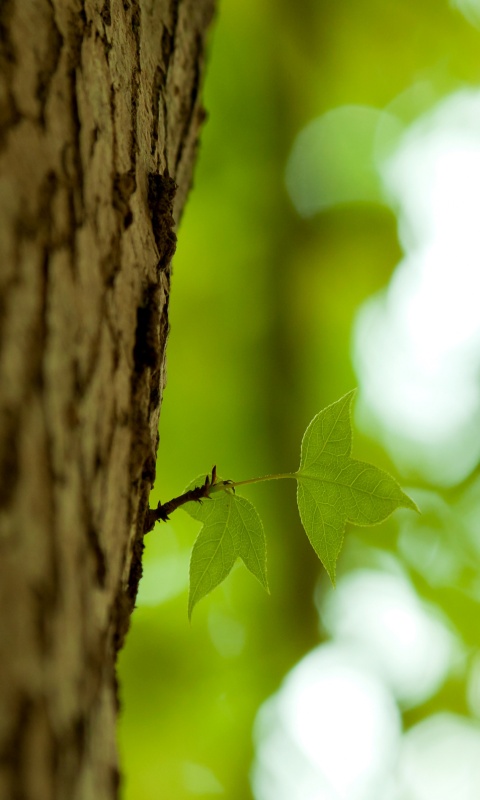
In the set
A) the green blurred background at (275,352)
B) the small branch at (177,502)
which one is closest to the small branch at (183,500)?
the small branch at (177,502)

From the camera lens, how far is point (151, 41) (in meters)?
0.89

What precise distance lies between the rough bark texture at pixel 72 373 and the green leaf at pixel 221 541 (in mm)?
229

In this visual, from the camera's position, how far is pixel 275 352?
3.08 meters

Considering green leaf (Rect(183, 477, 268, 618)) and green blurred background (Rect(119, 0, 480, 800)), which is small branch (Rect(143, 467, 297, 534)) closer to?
green leaf (Rect(183, 477, 268, 618))

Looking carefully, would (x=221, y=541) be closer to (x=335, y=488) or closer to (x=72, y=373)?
(x=335, y=488)

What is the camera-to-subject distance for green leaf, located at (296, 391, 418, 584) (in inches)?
34.8

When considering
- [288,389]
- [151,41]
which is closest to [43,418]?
[151,41]

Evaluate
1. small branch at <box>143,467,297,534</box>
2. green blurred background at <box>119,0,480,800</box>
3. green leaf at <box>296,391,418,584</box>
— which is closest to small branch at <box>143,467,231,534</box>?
small branch at <box>143,467,297,534</box>

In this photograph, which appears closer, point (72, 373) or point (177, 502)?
point (72, 373)

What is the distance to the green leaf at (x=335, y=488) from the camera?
88 cm

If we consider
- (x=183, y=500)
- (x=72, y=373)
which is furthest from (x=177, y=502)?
(x=72, y=373)

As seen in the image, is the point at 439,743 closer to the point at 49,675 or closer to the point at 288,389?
the point at 288,389

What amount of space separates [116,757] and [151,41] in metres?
0.83

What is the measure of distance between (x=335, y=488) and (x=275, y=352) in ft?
7.21
